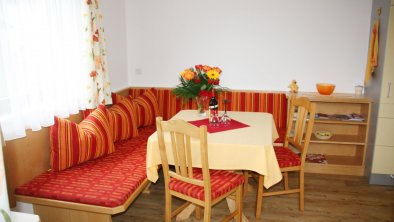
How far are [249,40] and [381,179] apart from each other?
2.10 metres

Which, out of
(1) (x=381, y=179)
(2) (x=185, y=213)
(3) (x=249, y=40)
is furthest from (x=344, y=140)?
(2) (x=185, y=213)

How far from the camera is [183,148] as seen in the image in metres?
1.98

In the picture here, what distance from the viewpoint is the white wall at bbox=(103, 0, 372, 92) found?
357 centimetres

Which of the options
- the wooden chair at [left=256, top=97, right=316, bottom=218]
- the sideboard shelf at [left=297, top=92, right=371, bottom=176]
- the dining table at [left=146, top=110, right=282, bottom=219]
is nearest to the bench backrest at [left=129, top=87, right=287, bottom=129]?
the sideboard shelf at [left=297, top=92, right=371, bottom=176]

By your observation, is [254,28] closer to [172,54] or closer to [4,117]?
[172,54]

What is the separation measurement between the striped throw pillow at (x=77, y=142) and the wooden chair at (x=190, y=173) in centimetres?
69

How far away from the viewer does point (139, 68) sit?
160 inches

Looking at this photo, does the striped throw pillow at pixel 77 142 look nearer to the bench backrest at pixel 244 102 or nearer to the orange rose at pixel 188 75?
the orange rose at pixel 188 75

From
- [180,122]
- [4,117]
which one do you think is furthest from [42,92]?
[180,122]

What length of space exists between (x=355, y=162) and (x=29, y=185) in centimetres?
322

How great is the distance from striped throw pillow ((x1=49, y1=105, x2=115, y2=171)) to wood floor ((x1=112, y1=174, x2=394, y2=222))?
585 mm

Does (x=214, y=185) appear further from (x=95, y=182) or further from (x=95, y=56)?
(x=95, y=56)

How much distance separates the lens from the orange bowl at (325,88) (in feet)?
11.3

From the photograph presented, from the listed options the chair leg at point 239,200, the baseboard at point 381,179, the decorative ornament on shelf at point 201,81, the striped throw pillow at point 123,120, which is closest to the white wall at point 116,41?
the striped throw pillow at point 123,120
